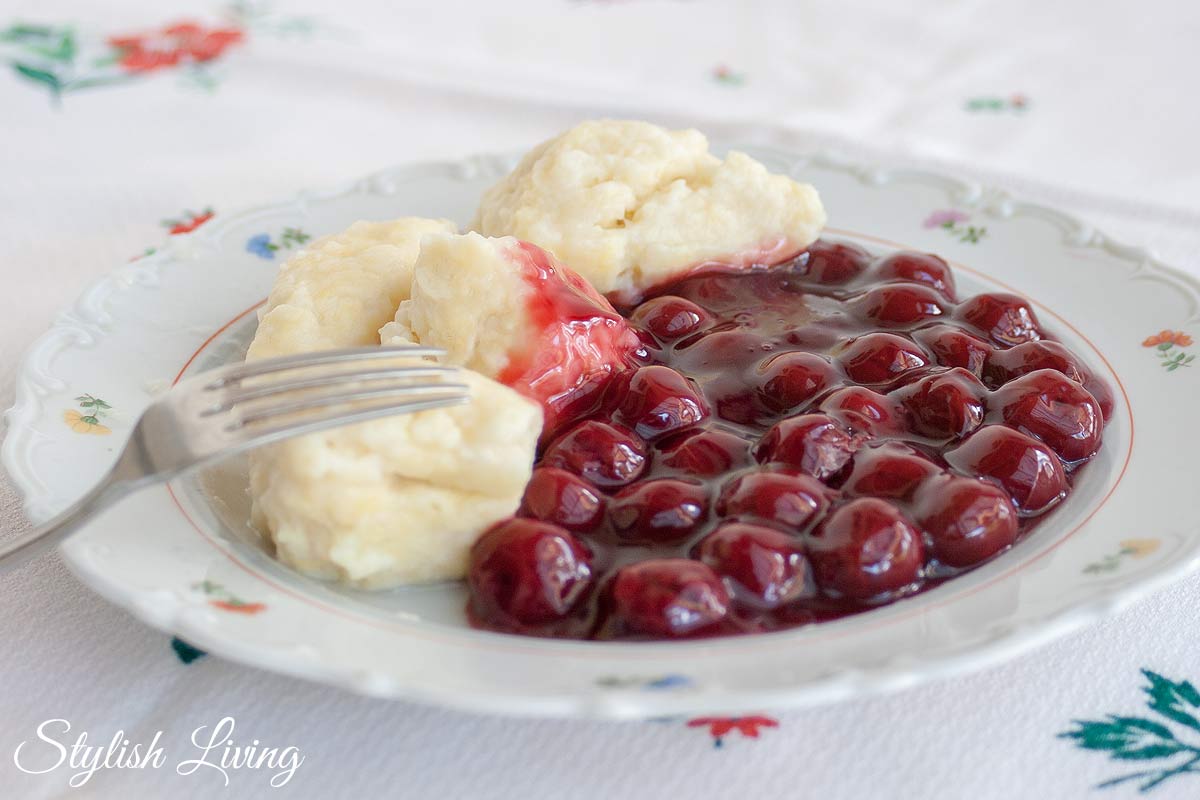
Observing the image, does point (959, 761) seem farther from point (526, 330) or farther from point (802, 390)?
point (526, 330)

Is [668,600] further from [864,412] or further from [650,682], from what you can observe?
[864,412]

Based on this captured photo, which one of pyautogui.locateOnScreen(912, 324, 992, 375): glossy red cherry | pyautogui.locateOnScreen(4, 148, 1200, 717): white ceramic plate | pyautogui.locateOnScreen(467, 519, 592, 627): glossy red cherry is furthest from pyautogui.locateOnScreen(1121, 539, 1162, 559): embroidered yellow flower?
pyautogui.locateOnScreen(467, 519, 592, 627): glossy red cherry

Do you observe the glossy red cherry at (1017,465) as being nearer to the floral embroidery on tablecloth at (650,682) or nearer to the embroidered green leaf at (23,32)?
the floral embroidery on tablecloth at (650,682)

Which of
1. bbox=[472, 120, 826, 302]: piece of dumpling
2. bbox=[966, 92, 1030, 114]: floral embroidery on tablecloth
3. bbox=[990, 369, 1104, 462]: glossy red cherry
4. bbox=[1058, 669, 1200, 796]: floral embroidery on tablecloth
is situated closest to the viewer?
bbox=[1058, 669, 1200, 796]: floral embroidery on tablecloth

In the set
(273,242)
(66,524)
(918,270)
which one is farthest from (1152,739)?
(273,242)

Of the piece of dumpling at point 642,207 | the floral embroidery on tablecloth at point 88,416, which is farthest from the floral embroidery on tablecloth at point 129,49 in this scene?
the floral embroidery on tablecloth at point 88,416

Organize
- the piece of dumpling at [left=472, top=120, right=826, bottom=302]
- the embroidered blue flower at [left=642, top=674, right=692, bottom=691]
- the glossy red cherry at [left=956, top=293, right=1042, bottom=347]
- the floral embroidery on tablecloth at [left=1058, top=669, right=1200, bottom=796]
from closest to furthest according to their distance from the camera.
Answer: the embroidered blue flower at [left=642, top=674, right=692, bottom=691] → the floral embroidery on tablecloth at [left=1058, top=669, right=1200, bottom=796] → the glossy red cherry at [left=956, top=293, right=1042, bottom=347] → the piece of dumpling at [left=472, top=120, right=826, bottom=302]

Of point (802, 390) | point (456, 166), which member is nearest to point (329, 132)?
point (456, 166)

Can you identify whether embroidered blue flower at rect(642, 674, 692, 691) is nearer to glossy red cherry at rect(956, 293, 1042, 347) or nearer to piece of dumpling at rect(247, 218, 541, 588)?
piece of dumpling at rect(247, 218, 541, 588)
